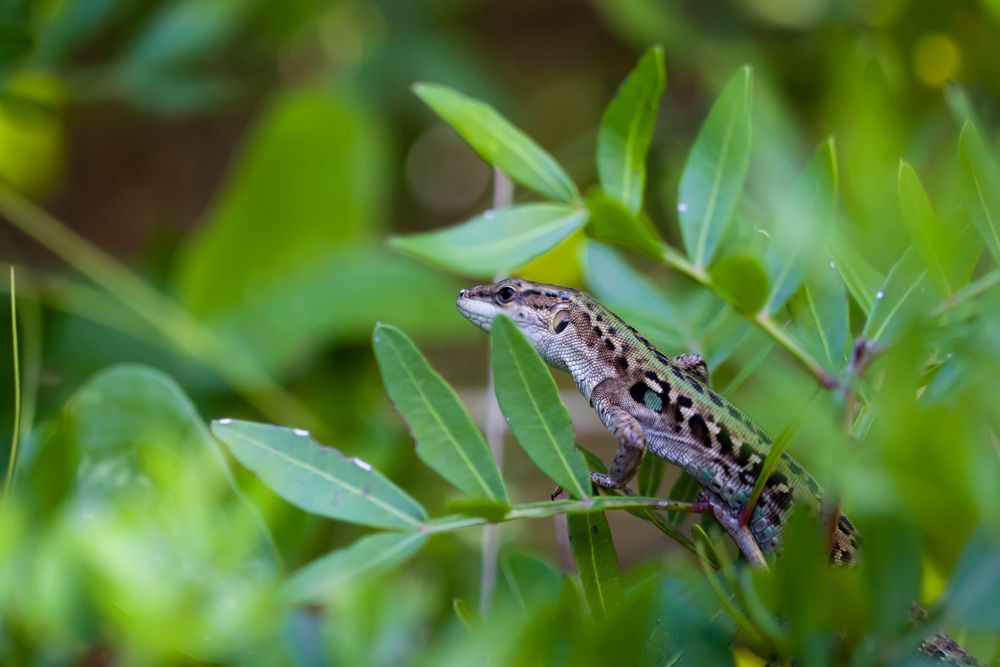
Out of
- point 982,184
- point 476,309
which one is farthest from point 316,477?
point 476,309

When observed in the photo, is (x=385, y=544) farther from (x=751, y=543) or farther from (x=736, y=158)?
(x=736, y=158)

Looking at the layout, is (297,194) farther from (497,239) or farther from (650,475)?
(497,239)

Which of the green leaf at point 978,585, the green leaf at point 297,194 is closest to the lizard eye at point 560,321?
the green leaf at point 978,585

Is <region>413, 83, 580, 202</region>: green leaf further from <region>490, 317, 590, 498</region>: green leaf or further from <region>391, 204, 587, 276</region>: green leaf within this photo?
<region>490, 317, 590, 498</region>: green leaf

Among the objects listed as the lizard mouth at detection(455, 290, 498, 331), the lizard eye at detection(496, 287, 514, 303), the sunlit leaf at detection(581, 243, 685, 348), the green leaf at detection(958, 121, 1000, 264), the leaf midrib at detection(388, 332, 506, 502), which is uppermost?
the green leaf at detection(958, 121, 1000, 264)

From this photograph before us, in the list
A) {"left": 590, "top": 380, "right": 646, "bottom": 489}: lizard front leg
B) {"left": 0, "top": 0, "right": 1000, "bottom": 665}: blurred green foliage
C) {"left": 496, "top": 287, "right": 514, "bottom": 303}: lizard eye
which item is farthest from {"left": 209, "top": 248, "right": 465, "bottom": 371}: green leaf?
{"left": 590, "top": 380, "right": 646, "bottom": 489}: lizard front leg

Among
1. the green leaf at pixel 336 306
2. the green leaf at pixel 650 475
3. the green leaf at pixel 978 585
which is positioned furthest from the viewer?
the green leaf at pixel 336 306

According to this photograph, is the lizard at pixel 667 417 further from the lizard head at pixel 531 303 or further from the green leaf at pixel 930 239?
the green leaf at pixel 930 239

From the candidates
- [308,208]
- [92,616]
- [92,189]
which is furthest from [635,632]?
[92,189]
